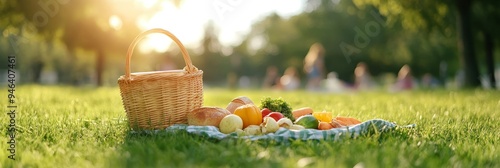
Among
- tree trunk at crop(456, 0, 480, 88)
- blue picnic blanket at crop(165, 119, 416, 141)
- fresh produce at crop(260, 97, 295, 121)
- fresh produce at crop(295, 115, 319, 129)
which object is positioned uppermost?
tree trunk at crop(456, 0, 480, 88)

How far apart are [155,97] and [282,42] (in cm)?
5244

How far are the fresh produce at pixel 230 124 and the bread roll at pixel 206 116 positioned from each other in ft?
0.47

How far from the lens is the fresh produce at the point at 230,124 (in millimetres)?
5074

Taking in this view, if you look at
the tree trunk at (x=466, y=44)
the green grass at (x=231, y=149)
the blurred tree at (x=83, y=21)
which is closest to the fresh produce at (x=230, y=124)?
the green grass at (x=231, y=149)

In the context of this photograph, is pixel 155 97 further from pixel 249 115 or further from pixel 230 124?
pixel 249 115

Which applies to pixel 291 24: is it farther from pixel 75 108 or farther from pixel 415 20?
pixel 75 108

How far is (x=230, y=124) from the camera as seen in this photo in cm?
509

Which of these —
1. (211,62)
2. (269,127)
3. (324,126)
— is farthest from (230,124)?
(211,62)

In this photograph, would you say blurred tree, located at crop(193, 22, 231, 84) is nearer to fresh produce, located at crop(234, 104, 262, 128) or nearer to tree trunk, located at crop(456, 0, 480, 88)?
tree trunk, located at crop(456, 0, 480, 88)

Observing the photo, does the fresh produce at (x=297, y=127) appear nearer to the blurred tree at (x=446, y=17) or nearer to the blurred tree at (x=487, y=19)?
the blurred tree at (x=446, y=17)

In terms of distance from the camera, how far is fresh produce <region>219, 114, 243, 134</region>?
5.07 meters

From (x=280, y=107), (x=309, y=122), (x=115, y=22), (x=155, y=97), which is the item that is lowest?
(x=309, y=122)

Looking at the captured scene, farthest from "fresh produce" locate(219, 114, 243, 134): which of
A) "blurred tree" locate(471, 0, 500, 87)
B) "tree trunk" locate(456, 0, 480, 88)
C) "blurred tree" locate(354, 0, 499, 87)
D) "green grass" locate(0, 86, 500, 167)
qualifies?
"blurred tree" locate(471, 0, 500, 87)

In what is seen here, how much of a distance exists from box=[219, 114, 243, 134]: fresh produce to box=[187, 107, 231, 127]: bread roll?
14cm
